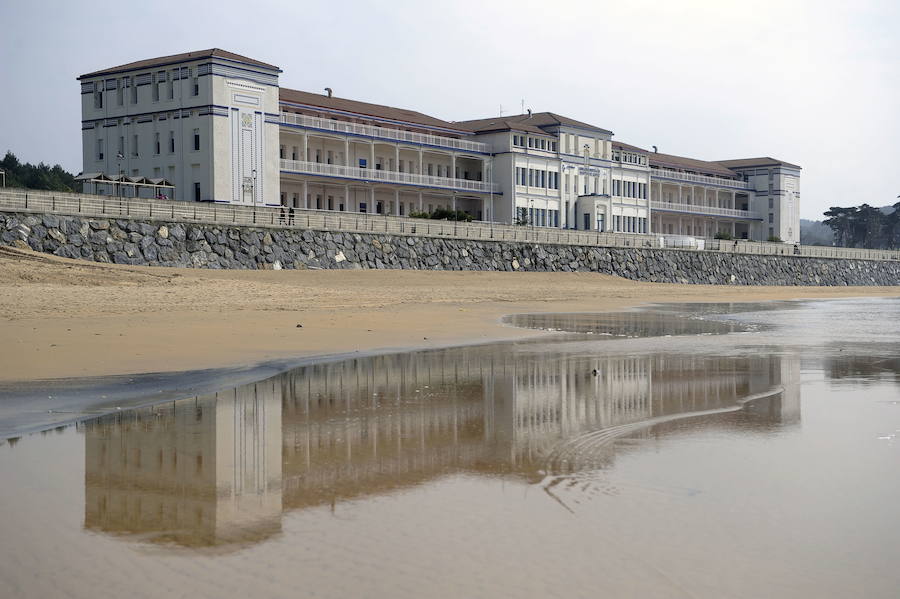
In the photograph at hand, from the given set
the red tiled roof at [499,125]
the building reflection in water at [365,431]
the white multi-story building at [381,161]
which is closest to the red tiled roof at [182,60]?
the white multi-story building at [381,161]

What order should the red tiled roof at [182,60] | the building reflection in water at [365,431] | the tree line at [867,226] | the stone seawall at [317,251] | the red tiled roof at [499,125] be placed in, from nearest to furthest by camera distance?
the building reflection in water at [365,431] < the stone seawall at [317,251] < the red tiled roof at [182,60] < the red tiled roof at [499,125] < the tree line at [867,226]

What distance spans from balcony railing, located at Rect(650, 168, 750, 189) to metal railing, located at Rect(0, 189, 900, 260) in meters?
26.9

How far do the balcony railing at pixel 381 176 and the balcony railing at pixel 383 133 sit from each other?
2.56m

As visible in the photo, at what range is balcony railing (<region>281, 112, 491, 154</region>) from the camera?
64.6 m

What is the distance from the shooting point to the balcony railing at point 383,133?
64.6 meters

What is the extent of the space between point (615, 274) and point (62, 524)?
198ft

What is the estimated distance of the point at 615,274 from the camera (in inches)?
2532

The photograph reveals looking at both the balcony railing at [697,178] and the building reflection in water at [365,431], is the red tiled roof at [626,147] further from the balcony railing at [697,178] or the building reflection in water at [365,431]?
the building reflection in water at [365,431]

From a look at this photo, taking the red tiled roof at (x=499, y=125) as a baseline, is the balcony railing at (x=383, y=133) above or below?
below

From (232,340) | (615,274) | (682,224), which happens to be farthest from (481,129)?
(232,340)

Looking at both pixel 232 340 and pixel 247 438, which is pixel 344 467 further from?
pixel 232 340

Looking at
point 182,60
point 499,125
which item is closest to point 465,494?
point 182,60

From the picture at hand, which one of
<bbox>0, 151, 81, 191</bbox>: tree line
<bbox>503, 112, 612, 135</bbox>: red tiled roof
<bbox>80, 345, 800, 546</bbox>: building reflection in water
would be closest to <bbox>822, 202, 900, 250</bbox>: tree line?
<bbox>503, 112, 612, 135</bbox>: red tiled roof

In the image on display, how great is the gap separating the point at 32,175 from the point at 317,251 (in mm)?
54793
